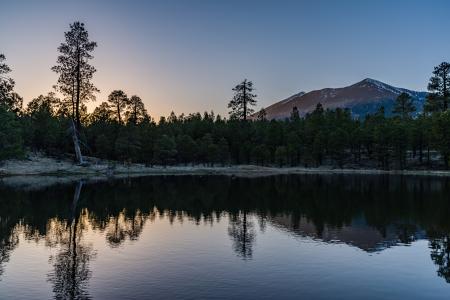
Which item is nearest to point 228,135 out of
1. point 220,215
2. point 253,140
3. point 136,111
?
point 253,140

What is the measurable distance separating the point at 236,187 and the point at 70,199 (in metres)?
31.9

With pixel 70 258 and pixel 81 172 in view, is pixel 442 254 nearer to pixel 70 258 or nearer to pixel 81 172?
pixel 70 258

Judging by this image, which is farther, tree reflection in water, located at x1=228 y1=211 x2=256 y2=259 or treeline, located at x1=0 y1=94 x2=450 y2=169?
treeline, located at x1=0 y1=94 x2=450 y2=169

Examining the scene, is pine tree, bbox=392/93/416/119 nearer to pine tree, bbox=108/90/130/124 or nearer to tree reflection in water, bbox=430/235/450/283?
pine tree, bbox=108/90/130/124

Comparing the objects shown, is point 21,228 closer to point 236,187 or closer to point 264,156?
point 236,187

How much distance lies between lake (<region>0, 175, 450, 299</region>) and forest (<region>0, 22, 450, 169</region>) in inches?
1603

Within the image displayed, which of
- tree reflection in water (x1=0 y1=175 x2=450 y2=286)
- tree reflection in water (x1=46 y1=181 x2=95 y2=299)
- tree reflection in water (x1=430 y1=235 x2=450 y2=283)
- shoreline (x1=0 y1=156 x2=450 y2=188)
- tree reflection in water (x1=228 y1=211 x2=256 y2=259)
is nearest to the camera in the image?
tree reflection in water (x1=46 y1=181 x2=95 y2=299)

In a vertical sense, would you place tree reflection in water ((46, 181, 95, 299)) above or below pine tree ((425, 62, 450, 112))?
below

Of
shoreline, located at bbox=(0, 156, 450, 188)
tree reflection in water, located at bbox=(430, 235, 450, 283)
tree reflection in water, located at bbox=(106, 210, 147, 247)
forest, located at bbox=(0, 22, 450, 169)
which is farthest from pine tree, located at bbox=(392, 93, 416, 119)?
tree reflection in water, located at bbox=(106, 210, 147, 247)

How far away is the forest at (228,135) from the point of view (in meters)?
95.8

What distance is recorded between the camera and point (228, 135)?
148 metres

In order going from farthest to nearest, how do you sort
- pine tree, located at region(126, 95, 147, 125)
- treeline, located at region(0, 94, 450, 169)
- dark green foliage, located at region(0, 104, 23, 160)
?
1. pine tree, located at region(126, 95, 147, 125)
2. treeline, located at region(0, 94, 450, 169)
3. dark green foliage, located at region(0, 104, 23, 160)

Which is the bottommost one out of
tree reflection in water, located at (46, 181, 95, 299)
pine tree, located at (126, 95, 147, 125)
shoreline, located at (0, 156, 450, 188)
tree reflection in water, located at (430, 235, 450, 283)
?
tree reflection in water, located at (430, 235, 450, 283)

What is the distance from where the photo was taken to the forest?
95750mm
